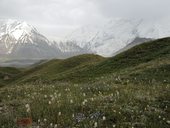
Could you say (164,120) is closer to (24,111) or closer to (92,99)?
(92,99)

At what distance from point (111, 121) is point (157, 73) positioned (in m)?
21.4

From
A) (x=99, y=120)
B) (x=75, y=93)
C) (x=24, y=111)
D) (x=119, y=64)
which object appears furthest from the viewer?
(x=119, y=64)

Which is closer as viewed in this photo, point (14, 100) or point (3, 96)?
point (14, 100)

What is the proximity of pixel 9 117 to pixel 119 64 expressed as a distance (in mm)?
40290

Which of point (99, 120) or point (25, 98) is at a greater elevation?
point (25, 98)

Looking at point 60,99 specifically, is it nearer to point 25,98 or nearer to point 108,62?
point 25,98

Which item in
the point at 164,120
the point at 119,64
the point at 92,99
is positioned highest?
the point at 119,64

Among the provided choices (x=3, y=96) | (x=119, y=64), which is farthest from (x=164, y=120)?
(x=119, y=64)

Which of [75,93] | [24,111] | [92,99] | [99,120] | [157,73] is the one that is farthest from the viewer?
[157,73]

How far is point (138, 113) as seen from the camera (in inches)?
627

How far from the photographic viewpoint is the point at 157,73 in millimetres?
35656

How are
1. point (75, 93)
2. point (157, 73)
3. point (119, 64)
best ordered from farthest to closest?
1. point (119, 64)
2. point (157, 73)
3. point (75, 93)

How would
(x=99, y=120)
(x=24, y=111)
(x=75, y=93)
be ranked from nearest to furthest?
(x=99, y=120) < (x=24, y=111) < (x=75, y=93)

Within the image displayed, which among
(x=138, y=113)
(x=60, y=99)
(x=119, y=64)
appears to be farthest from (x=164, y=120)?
(x=119, y=64)
